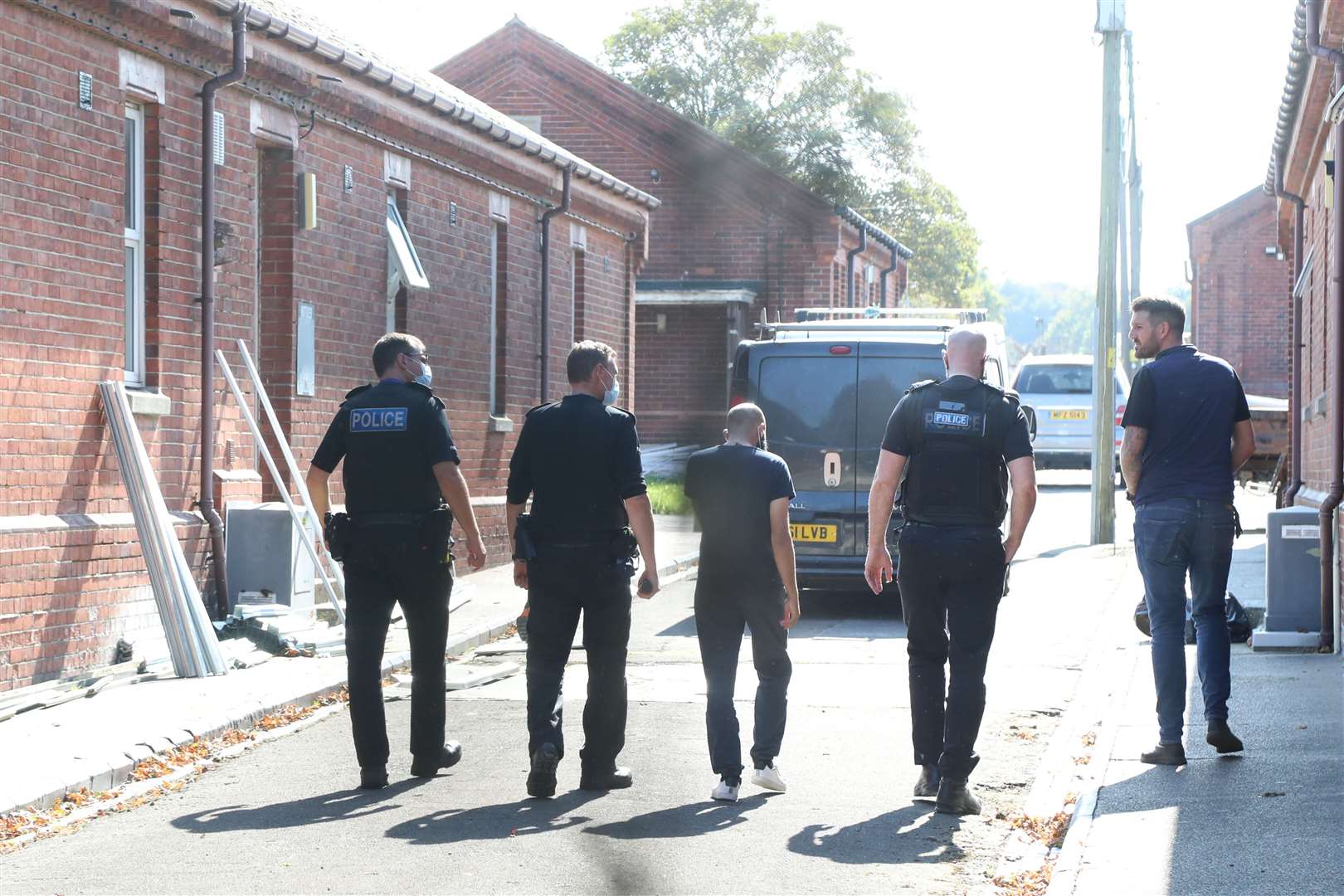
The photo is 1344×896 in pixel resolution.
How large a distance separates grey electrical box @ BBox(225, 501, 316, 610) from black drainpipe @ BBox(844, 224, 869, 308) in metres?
23.2

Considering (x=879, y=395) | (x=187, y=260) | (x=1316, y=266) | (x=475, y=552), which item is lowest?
(x=475, y=552)

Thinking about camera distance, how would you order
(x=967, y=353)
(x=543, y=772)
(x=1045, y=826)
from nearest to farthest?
1. (x=1045, y=826)
2. (x=967, y=353)
3. (x=543, y=772)

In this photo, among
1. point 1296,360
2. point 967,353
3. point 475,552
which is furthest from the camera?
point 1296,360

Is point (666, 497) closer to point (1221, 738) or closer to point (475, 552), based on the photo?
point (475, 552)

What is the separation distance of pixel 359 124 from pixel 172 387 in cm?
395

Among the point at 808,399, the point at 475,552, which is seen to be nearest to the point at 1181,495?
the point at 475,552

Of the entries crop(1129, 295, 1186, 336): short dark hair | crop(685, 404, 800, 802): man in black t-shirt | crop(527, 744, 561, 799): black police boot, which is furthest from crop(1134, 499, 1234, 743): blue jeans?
crop(527, 744, 561, 799): black police boot

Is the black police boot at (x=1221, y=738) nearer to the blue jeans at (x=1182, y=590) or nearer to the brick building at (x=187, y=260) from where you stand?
the blue jeans at (x=1182, y=590)

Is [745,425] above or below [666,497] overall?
above

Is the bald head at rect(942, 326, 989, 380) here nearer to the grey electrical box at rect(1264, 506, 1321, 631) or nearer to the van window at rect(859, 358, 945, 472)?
the grey electrical box at rect(1264, 506, 1321, 631)

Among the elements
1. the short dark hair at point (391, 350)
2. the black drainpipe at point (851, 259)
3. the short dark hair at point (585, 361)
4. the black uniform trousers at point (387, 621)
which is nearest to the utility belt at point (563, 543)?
the black uniform trousers at point (387, 621)

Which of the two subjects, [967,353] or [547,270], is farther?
[547,270]

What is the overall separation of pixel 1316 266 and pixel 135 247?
991 centimetres

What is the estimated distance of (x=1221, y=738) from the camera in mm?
7508
